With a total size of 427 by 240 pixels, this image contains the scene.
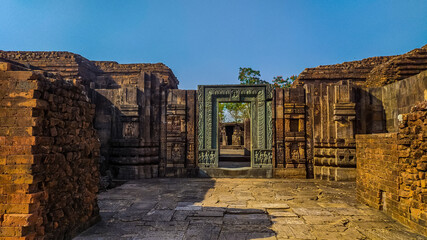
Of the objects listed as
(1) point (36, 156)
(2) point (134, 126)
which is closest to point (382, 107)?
(2) point (134, 126)

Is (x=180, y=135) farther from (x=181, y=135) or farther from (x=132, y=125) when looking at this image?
(x=132, y=125)

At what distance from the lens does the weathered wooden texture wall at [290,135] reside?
9086 millimetres

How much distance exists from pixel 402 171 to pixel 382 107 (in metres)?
5.44

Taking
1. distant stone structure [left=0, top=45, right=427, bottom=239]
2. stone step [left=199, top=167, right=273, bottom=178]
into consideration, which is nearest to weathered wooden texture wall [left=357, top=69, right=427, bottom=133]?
distant stone structure [left=0, top=45, right=427, bottom=239]

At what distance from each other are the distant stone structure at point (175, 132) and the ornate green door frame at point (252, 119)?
0.12ft

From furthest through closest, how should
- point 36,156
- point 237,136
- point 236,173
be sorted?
point 237,136
point 236,173
point 36,156

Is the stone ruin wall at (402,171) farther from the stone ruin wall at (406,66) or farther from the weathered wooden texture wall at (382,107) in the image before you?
the stone ruin wall at (406,66)

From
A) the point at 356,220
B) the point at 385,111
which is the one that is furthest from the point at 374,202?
the point at 385,111

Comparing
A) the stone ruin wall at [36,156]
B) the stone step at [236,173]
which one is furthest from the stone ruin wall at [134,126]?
the stone ruin wall at [36,156]

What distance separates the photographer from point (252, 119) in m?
9.55

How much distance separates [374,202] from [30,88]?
6.13 m

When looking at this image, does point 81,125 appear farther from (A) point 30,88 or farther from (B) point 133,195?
(B) point 133,195

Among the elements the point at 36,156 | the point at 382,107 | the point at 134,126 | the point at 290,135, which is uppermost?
the point at 382,107

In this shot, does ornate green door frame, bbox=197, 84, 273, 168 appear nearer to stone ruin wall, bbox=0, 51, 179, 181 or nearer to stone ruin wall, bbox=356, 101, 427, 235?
stone ruin wall, bbox=0, 51, 179, 181
